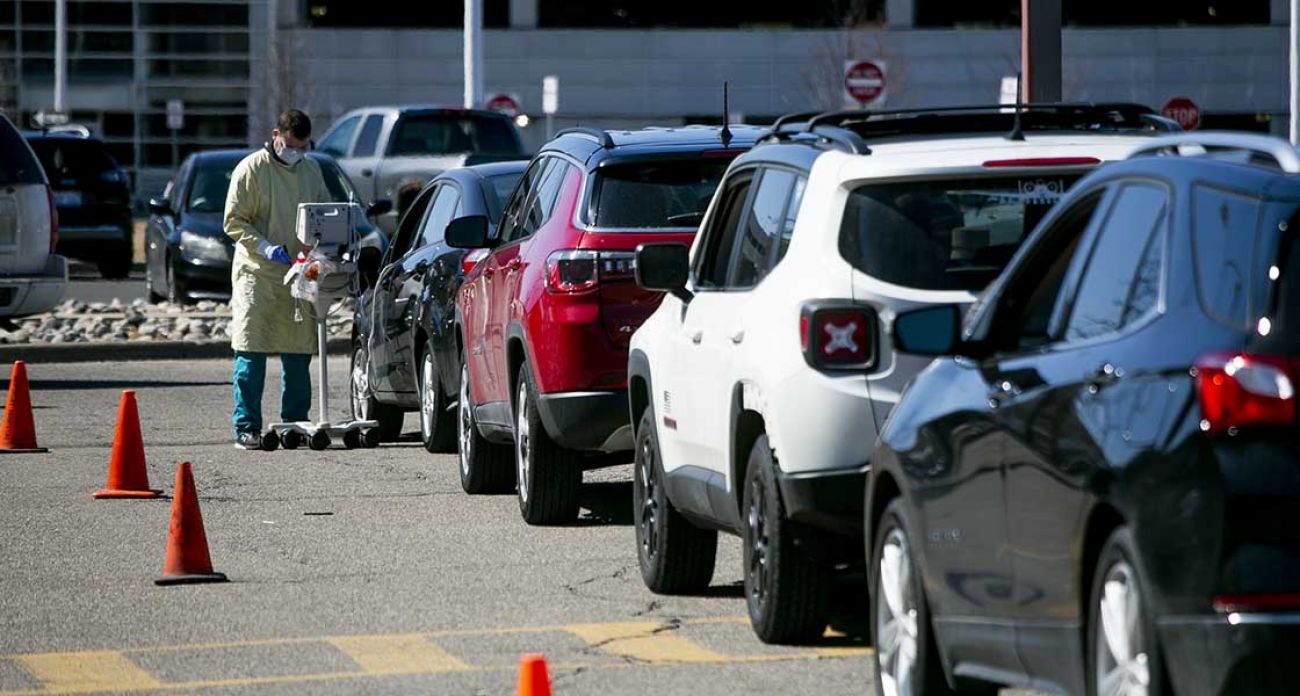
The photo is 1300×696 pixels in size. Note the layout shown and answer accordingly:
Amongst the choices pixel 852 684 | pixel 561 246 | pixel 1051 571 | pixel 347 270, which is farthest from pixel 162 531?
pixel 1051 571

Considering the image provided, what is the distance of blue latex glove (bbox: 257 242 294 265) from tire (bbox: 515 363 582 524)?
374cm

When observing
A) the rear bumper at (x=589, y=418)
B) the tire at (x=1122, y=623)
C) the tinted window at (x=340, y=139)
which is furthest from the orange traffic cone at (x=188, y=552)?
the tinted window at (x=340, y=139)

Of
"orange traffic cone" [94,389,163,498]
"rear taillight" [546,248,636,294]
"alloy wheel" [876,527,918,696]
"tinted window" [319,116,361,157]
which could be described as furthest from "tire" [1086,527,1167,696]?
"tinted window" [319,116,361,157]

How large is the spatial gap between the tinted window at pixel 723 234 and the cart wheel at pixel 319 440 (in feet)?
20.6

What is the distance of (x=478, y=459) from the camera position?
515 inches

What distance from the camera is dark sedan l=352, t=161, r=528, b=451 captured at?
1429 centimetres

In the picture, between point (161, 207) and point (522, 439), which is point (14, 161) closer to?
point (161, 207)

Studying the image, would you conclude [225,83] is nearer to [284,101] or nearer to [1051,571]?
[284,101]

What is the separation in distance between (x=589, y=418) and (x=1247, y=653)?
6.30 meters

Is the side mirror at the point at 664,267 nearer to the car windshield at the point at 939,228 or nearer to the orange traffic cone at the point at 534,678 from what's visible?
the car windshield at the point at 939,228

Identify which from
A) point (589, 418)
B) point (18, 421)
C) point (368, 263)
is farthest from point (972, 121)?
point (18, 421)

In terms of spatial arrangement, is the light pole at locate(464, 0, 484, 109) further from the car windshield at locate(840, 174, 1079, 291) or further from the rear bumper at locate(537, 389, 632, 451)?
the car windshield at locate(840, 174, 1079, 291)

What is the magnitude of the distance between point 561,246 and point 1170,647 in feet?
20.9

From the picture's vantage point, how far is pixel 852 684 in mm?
7797
